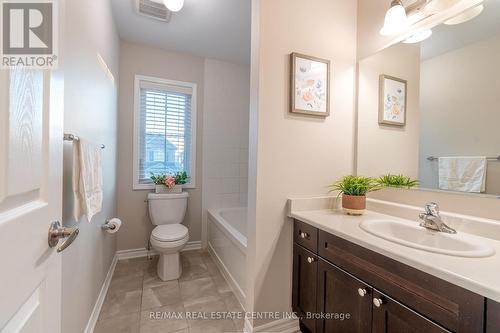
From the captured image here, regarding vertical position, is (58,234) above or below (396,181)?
below

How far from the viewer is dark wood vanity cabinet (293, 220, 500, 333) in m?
0.72

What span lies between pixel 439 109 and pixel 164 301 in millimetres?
2346

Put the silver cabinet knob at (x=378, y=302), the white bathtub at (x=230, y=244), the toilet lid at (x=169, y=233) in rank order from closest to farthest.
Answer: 1. the silver cabinet knob at (x=378, y=302)
2. the white bathtub at (x=230, y=244)
3. the toilet lid at (x=169, y=233)

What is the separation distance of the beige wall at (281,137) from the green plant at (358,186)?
129mm

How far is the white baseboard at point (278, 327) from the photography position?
1.47 metres

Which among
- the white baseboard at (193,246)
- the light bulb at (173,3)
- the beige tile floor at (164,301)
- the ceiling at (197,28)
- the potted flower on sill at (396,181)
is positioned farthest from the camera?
the white baseboard at (193,246)

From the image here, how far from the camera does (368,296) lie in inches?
39.6

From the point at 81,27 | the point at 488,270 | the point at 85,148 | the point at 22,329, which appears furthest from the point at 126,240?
the point at 488,270

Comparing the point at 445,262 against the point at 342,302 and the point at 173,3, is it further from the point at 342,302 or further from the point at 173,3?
the point at 173,3

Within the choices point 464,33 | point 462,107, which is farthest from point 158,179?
point 464,33

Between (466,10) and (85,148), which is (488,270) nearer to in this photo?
(466,10)

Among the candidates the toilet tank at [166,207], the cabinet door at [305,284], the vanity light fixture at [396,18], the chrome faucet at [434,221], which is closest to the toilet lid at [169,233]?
the toilet tank at [166,207]

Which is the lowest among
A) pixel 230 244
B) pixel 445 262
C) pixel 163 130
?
pixel 230 244

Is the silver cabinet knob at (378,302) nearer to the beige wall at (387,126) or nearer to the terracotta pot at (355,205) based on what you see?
the terracotta pot at (355,205)
